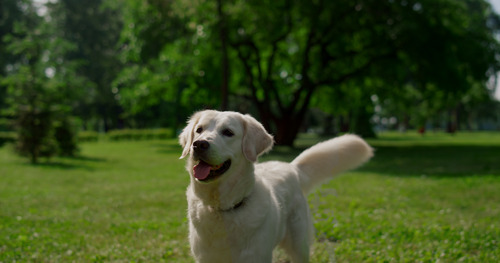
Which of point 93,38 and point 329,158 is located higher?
point 93,38

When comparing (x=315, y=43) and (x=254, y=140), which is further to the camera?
(x=315, y=43)

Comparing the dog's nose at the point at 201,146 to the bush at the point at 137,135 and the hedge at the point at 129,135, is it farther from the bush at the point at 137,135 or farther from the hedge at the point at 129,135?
the bush at the point at 137,135

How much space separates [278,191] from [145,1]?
63.6ft

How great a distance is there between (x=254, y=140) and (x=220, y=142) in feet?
1.09

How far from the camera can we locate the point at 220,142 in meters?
2.92

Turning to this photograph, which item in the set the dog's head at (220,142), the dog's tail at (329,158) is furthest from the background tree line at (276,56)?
the dog's head at (220,142)

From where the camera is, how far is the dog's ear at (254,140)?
10.1 ft

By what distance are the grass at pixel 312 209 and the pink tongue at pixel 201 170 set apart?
1984 millimetres

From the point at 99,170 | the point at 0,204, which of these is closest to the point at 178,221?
the point at 0,204

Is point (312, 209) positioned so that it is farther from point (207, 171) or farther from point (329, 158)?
point (207, 171)

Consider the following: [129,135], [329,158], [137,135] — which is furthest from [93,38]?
[329,158]

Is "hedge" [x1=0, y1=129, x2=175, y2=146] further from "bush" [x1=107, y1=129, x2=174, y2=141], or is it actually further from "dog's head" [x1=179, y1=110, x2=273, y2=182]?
"dog's head" [x1=179, y1=110, x2=273, y2=182]

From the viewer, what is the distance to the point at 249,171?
122 inches

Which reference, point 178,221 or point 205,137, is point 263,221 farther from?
point 178,221
